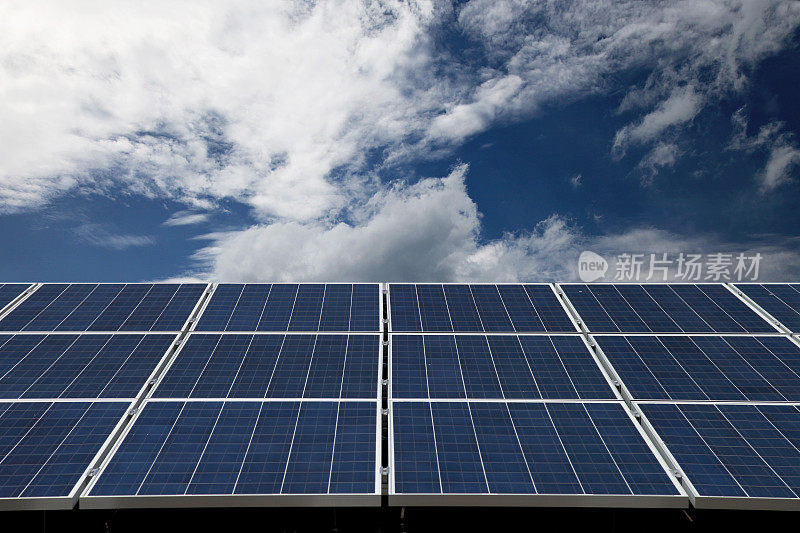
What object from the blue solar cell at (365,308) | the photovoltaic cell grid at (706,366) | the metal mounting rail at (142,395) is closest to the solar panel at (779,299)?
the photovoltaic cell grid at (706,366)

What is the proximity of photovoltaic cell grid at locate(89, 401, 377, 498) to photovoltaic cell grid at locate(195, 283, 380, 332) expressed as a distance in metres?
4.59

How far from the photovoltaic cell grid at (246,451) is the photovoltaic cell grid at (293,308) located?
15.0 feet

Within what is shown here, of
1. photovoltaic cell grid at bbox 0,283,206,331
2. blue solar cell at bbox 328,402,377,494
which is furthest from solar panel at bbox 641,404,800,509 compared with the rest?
photovoltaic cell grid at bbox 0,283,206,331

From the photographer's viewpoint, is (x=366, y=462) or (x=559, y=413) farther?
(x=559, y=413)

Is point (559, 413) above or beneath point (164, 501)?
above

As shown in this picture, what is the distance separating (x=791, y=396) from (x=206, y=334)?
69.6 feet

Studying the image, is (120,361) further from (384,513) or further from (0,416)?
(384,513)

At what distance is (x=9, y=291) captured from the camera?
21547 mm

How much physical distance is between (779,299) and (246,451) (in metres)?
23.2

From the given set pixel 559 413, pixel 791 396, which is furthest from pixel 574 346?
pixel 791 396

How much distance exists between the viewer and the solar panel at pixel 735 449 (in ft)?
39.7

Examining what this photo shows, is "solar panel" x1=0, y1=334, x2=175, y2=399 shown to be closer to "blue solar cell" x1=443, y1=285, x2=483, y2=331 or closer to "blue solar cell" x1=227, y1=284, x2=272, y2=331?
"blue solar cell" x1=227, y1=284, x2=272, y2=331

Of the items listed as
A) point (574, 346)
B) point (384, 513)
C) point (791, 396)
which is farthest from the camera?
point (574, 346)

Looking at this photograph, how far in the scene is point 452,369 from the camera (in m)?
16.7
